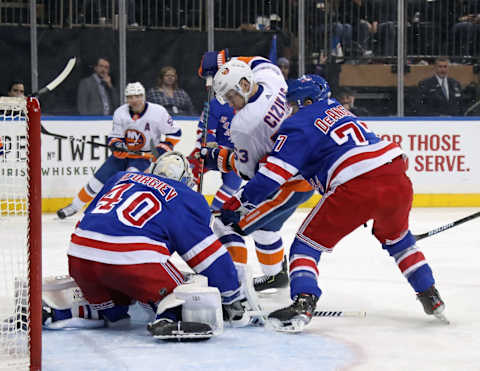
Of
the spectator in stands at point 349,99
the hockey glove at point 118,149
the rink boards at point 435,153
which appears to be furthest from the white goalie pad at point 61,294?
the spectator in stands at point 349,99

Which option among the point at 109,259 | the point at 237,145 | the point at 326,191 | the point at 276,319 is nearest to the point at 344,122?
the point at 326,191

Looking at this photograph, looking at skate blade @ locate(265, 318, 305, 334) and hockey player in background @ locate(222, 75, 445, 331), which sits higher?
hockey player in background @ locate(222, 75, 445, 331)

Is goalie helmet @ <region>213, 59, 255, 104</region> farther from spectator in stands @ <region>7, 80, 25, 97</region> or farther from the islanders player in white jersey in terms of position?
spectator in stands @ <region>7, 80, 25, 97</region>

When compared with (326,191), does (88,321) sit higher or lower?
lower

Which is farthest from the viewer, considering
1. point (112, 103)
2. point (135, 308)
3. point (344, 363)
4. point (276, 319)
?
point (112, 103)

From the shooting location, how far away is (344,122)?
3.19 m

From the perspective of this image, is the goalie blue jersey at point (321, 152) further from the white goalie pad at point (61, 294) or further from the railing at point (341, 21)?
the railing at point (341, 21)

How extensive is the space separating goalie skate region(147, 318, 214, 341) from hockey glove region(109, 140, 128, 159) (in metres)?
Answer: 3.77


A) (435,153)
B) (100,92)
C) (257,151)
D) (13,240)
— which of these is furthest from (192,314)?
(435,153)

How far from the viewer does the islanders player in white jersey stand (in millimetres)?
6594

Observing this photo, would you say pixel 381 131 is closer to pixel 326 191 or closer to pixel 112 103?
pixel 112 103

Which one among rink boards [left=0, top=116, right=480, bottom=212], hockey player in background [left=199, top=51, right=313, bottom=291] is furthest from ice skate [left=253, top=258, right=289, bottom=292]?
rink boards [left=0, top=116, right=480, bottom=212]

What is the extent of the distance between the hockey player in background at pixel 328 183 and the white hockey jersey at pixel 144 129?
3.49 meters

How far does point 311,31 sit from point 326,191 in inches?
188
